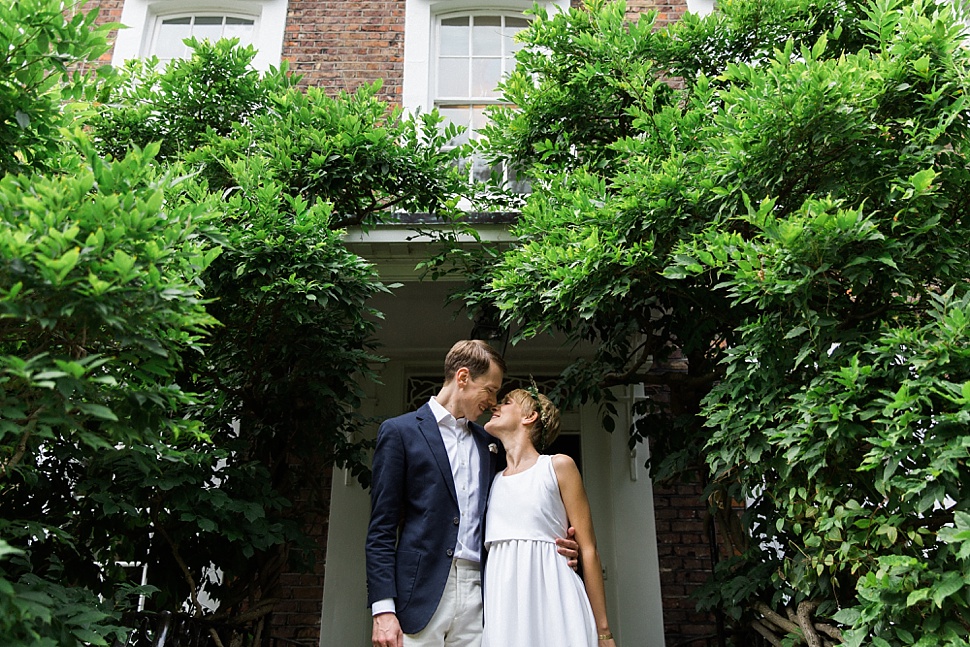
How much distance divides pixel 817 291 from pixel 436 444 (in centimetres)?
180

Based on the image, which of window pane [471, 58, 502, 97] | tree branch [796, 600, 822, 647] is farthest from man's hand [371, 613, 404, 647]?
window pane [471, 58, 502, 97]

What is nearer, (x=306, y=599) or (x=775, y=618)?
(x=775, y=618)

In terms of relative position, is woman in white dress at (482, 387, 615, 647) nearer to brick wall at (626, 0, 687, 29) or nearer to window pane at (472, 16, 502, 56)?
window pane at (472, 16, 502, 56)

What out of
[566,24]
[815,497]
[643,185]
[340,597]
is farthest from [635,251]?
[340,597]

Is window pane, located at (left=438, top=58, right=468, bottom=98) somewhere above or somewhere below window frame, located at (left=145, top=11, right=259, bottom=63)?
below

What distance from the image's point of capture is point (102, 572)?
3744 mm

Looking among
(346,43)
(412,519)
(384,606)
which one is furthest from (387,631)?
(346,43)

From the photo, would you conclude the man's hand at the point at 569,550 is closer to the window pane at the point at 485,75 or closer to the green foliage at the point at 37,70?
the green foliage at the point at 37,70

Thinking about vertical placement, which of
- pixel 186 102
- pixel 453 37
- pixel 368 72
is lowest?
pixel 186 102

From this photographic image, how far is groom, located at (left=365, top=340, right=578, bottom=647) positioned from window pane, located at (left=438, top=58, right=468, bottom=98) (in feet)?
12.5

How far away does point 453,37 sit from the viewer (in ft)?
23.7

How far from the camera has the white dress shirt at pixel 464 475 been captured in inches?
137

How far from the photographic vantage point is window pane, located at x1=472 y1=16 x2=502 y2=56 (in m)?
7.11

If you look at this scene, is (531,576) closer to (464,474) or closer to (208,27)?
(464,474)
